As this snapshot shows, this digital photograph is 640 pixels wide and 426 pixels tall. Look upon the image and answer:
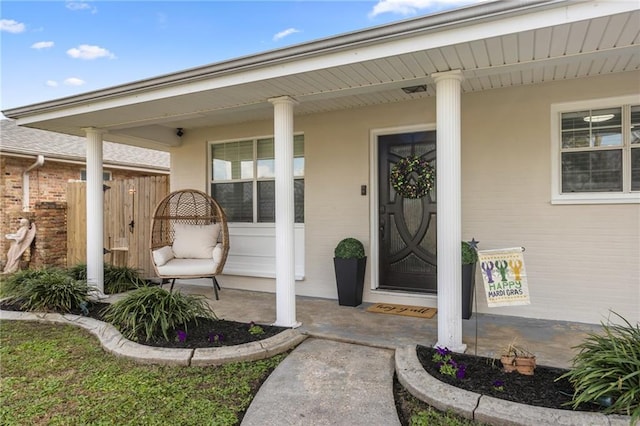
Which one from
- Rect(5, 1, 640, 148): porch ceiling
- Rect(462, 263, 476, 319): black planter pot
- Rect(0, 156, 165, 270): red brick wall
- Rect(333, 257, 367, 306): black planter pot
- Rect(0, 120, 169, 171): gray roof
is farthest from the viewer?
Rect(0, 120, 169, 171): gray roof

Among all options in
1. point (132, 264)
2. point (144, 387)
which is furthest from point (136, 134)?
point (144, 387)

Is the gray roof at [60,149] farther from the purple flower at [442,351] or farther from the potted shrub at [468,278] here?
the purple flower at [442,351]

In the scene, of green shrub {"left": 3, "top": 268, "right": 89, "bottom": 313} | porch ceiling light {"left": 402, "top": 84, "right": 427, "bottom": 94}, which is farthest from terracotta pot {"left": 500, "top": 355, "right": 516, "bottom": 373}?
green shrub {"left": 3, "top": 268, "right": 89, "bottom": 313}

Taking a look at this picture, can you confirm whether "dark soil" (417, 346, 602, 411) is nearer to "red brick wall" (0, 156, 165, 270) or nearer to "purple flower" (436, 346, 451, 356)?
"purple flower" (436, 346, 451, 356)

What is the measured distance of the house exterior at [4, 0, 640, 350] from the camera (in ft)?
9.66

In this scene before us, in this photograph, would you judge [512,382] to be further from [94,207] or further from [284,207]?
[94,207]

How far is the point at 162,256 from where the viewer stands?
5254 mm

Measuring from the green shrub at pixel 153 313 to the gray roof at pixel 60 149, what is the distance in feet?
20.6

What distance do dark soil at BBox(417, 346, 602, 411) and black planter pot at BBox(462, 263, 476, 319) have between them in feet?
4.04

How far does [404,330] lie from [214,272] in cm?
267

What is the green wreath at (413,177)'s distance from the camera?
476cm

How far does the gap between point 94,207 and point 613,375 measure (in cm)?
599

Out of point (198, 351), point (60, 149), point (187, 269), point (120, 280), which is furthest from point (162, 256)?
point (60, 149)

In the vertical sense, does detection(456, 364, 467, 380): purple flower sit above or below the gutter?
below
